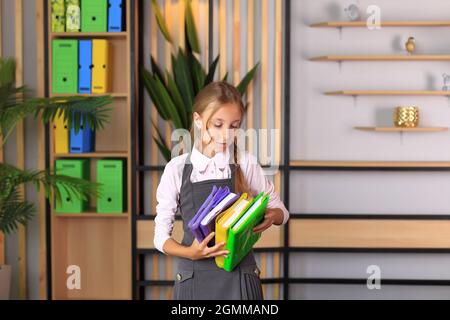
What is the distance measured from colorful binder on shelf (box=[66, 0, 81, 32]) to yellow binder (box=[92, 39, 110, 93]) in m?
0.14

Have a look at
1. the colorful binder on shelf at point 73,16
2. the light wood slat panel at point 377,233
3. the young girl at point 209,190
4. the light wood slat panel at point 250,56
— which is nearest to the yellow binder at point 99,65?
the colorful binder on shelf at point 73,16

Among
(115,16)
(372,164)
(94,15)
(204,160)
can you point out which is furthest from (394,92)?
(204,160)

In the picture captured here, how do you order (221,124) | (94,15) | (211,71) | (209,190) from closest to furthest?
(221,124), (209,190), (94,15), (211,71)

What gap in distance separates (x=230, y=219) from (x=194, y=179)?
0.95 feet

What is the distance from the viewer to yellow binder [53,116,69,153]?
401 centimetres

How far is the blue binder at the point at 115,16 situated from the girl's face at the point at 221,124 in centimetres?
232

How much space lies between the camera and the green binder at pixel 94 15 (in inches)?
154

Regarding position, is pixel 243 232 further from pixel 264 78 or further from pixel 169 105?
pixel 264 78

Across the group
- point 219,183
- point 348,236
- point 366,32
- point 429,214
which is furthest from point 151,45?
point 219,183

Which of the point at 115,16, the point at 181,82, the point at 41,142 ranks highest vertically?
the point at 115,16

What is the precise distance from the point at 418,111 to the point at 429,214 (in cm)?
62

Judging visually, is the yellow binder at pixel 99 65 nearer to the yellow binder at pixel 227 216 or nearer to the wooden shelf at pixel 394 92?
the wooden shelf at pixel 394 92

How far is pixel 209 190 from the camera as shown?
182cm

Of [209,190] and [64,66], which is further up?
[64,66]
